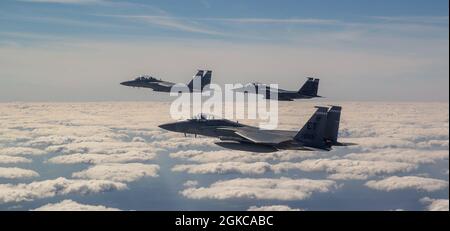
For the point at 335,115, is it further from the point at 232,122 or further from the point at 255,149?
the point at 232,122

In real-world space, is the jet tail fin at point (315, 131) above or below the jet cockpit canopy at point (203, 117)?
below

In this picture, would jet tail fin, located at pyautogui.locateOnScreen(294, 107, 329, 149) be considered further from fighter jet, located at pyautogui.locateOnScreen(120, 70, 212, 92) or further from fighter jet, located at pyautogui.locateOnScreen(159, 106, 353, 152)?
fighter jet, located at pyautogui.locateOnScreen(120, 70, 212, 92)

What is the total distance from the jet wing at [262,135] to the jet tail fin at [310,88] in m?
24.2

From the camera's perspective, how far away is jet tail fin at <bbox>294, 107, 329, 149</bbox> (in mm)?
51156

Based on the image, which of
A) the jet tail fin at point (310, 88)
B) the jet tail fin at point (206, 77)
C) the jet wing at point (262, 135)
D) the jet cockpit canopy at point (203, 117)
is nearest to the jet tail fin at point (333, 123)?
the jet wing at point (262, 135)

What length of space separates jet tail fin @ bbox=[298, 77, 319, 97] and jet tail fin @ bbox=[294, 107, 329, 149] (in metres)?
26.9

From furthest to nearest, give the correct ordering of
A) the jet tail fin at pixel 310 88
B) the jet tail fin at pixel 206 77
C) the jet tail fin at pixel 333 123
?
the jet tail fin at pixel 206 77, the jet tail fin at pixel 310 88, the jet tail fin at pixel 333 123

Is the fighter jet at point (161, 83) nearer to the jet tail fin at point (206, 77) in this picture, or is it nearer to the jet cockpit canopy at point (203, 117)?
the jet tail fin at point (206, 77)

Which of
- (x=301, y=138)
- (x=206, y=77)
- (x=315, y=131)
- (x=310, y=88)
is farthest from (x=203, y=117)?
(x=310, y=88)

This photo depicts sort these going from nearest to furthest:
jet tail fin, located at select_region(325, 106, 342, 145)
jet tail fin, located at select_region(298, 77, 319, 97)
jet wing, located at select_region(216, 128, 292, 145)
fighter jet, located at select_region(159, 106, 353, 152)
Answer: jet wing, located at select_region(216, 128, 292, 145) → jet tail fin, located at select_region(325, 106, 342, 145) → fighter jet, located at select_region(159, 106, 353, 152) → jet tail fin, located at select_region(298, 77, 319, 97)

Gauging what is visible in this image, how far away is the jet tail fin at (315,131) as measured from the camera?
51.2m

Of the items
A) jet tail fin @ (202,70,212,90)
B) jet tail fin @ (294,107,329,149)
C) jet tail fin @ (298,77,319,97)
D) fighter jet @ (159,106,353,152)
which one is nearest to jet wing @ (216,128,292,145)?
fighter jet @ (159,106,353,152)
